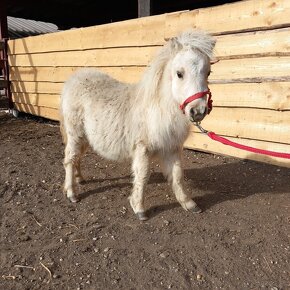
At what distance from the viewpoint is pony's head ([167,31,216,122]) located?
287cm

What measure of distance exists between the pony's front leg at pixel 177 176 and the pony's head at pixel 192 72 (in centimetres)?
77

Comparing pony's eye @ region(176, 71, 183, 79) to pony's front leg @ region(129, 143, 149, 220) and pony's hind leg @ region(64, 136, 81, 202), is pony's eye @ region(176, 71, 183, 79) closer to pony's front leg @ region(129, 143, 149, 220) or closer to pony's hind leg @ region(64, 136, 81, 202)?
pony's front leg @ region(129, 143, 149, 220)

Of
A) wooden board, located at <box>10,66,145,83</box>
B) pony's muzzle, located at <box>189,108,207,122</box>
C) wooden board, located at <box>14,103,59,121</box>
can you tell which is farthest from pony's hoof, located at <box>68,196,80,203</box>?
wooden board, located at <box>14,103,59,121</box>

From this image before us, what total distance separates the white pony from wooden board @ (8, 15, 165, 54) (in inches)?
75.2

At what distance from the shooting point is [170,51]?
3209 mm

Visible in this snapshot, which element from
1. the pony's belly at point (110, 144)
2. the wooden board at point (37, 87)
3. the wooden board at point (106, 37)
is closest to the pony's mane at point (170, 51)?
the pony's belly at point (110, 144)

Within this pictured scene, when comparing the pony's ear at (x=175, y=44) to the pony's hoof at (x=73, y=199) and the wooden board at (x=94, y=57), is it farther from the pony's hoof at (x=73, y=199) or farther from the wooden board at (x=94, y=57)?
the wooden board at (x=94, y=57)

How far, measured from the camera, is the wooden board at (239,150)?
187 inches

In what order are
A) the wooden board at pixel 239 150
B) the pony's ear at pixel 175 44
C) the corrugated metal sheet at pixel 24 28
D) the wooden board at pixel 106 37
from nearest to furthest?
the pony's ear at pixel 175 44
the wooden board at pixel 239 150
the wooden board at pixel 106 37
the corrugated metal sheet at pixel 24 28

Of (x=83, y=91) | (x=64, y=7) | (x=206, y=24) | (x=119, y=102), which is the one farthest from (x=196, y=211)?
(x=64, y=7)

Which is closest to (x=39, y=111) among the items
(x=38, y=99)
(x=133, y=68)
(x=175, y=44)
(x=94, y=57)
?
(x=38, y=99)

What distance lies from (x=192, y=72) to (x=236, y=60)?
234 centimetres

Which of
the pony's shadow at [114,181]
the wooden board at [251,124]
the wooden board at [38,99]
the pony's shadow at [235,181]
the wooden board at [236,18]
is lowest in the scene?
the pony's shadow at [114,181]

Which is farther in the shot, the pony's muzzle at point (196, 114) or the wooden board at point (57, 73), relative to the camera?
the wooden board at point (57, 73)
